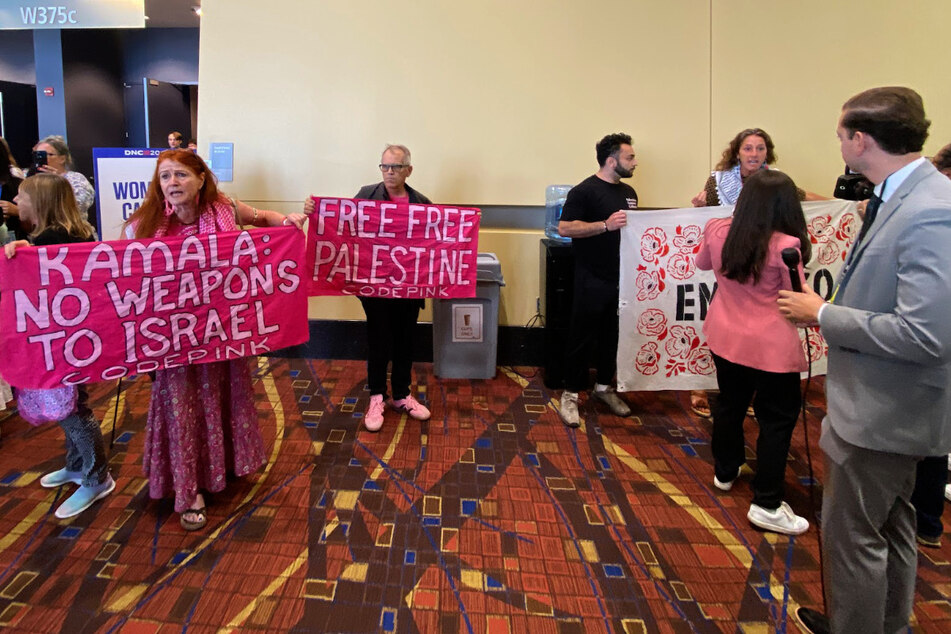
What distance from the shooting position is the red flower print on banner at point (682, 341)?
9.79 feet

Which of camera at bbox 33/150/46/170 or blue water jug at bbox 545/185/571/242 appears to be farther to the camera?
blue water jug at bbox 545/185/571/242

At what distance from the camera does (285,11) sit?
3.70m

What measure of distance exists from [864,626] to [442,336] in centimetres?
270

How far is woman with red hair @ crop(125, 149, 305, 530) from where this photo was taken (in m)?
2.00

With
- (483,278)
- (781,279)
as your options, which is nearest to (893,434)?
(781,279)

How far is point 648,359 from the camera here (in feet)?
9.87

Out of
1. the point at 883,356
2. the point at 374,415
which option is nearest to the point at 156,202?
the point at 374,415

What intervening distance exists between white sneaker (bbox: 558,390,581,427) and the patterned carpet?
2.7 inches

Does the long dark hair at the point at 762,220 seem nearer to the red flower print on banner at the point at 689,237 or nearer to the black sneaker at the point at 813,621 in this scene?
the red flower print on banner at the point at 689,237

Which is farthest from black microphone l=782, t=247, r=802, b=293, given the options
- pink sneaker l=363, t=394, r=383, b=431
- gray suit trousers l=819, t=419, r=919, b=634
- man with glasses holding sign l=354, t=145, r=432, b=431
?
pink sneaker l=363, t=394, r=383, b=431

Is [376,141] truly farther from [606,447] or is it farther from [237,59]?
[606,447]

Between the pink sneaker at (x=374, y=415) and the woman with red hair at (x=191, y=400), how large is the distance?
0.75 metres

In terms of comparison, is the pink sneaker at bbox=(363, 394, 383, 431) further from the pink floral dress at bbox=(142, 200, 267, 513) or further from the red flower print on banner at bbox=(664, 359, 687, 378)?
the red flower print on banner at bbox=(664, 359, 687, 378)

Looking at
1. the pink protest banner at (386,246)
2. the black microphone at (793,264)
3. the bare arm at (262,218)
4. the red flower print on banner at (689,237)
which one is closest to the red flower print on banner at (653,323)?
the red flower print on banner at (689,237)
